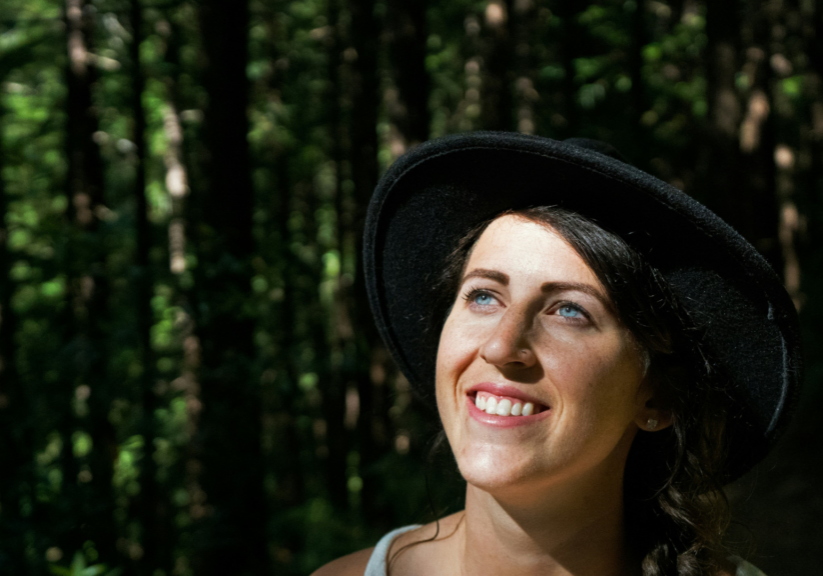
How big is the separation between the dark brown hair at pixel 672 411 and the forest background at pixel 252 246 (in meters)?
0.27

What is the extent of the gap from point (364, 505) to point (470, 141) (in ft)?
24.1

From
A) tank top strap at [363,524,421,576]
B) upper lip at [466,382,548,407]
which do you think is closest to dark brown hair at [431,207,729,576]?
upper lip at [466,382,548,407]

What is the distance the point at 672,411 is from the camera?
1.92m

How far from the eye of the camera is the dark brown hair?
175cm

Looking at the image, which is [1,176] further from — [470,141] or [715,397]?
[715,397]

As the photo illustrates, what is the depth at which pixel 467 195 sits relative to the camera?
201 centimetres

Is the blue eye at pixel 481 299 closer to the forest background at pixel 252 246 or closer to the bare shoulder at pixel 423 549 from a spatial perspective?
the bare shoulder at pixel 423 549

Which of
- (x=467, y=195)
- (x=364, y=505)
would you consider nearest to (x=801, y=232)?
(x=364, y=505)

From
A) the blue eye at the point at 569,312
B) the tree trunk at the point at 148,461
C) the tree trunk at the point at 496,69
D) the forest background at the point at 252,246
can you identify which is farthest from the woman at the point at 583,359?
the tree trunk at the point at 496,69

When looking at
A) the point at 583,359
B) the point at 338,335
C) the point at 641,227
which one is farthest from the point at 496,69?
the point at 583,359

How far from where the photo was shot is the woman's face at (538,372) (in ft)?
5.39

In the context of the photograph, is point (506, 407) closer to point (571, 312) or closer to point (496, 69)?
point (571, 312)

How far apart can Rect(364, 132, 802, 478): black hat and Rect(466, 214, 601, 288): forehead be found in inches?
4.6

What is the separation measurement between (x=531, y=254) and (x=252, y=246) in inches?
145
